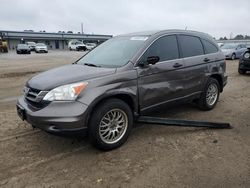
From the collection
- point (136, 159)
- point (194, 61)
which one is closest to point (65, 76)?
point (136, 159)

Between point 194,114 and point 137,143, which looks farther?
point 194,114

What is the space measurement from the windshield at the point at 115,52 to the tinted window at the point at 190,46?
1.00 m

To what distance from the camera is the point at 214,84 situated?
6.14m

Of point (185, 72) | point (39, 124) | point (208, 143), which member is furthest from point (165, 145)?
point (39, 124)

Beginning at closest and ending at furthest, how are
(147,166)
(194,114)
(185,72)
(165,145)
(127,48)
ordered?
(147,166), (165,145), (127,48), (185,72), (194,114)

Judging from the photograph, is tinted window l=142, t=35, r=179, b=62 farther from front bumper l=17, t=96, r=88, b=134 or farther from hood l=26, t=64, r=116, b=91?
front bumper l=17, t=96, r=88, b=134

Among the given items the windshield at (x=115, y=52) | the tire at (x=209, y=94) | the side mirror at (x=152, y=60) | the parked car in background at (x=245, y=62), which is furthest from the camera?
the parked car in background at (x=245, y=62)

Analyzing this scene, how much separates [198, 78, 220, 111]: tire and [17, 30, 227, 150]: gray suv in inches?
1.0

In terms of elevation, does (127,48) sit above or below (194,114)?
above

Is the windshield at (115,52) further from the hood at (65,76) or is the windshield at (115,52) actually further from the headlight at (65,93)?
the headlight at (65,93)

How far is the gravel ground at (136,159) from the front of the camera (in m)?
3.30

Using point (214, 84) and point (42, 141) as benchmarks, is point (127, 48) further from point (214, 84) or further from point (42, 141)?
point (214, 84)

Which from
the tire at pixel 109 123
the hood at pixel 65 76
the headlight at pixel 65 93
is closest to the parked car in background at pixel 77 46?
the hood at pixel 65 76

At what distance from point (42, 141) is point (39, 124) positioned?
2.85 ft
